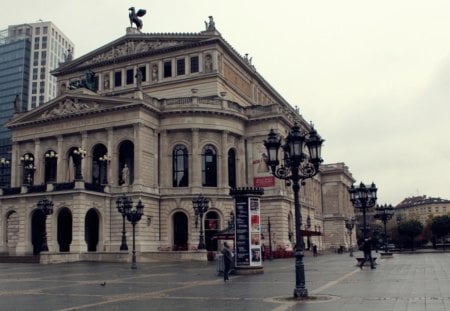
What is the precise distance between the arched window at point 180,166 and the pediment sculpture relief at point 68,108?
974 centimetres

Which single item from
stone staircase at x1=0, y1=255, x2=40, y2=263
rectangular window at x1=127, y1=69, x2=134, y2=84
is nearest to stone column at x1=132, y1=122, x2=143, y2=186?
stone staircase at x1=0, y1=255, x2=40, y2=263

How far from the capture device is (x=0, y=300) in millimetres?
17375

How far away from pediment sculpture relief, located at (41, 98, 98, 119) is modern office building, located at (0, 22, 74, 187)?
10008 cm

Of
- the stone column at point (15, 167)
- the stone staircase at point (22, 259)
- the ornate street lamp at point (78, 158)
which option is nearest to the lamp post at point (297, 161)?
the stone staircase at point (22, 259)

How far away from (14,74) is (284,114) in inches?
4879

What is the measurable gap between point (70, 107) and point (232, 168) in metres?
18.7

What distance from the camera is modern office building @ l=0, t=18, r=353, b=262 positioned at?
5366 centimetres

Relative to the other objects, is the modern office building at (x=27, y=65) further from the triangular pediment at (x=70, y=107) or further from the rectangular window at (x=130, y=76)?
the triangular pediment at (x=70, y=107)

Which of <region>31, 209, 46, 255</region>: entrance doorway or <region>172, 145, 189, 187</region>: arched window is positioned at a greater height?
<region>172, 145, 189, 187</region>: arched window

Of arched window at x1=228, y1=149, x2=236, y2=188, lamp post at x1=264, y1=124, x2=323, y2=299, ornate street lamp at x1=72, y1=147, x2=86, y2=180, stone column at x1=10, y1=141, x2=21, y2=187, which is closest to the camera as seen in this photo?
lamp post at x1=264, y1=124, x2=323, y2=299

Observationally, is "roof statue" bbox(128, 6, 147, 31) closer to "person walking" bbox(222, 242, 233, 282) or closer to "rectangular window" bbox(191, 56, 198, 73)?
"rectangular window" bbox(191, 56, 198, 73)

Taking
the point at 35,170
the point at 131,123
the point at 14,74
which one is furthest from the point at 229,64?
the point at 14,74

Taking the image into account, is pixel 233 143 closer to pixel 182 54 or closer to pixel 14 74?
pixel 182 54

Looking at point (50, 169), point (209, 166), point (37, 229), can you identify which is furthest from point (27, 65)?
point (209, 166)
